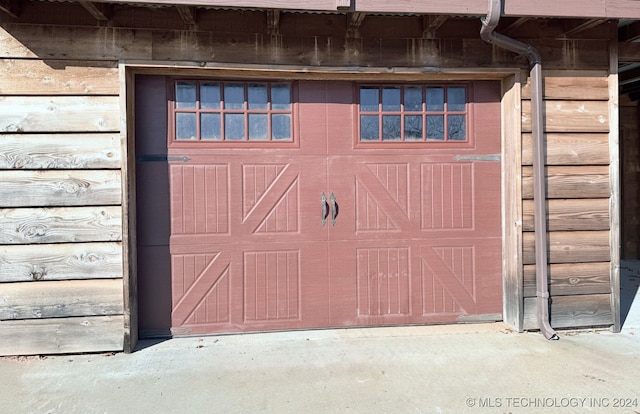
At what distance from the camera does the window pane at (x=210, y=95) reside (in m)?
3.30

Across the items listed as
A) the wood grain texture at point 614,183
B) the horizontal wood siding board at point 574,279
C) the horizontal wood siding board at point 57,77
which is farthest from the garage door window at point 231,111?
the wood grain texture at point 614,183

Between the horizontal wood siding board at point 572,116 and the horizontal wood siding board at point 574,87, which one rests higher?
the horizontal wood siding board at point 574,87

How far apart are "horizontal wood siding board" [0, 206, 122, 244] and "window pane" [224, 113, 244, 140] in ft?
3.50

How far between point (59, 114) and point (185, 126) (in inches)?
36.2

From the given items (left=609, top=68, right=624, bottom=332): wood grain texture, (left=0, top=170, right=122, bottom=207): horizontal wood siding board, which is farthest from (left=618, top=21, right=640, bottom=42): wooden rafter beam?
(left=0, top=170, right=122, bottom=207): horizontal wood siding board

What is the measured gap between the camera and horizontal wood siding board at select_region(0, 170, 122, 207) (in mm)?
2900

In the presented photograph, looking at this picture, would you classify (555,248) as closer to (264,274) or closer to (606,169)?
(606,169)

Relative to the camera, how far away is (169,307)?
3.26 m

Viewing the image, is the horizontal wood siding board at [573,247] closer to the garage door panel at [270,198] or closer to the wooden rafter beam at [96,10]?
the garage door panel at [270,198]

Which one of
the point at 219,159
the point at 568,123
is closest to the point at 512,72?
the point at 568,123

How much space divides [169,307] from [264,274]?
33.4 inches

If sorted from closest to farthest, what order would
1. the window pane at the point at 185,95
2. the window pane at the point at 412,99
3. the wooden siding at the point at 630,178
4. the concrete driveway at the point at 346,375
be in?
the concrete driveway at the point at 346,375
the window pane at the point at 185,95
the window pane at the point at 412,99
the wooden siding at the point at 630,178

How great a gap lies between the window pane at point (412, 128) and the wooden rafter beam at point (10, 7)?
3.18 meters

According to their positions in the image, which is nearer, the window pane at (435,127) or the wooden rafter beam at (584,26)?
the wooden rafter beam at (584,26)
